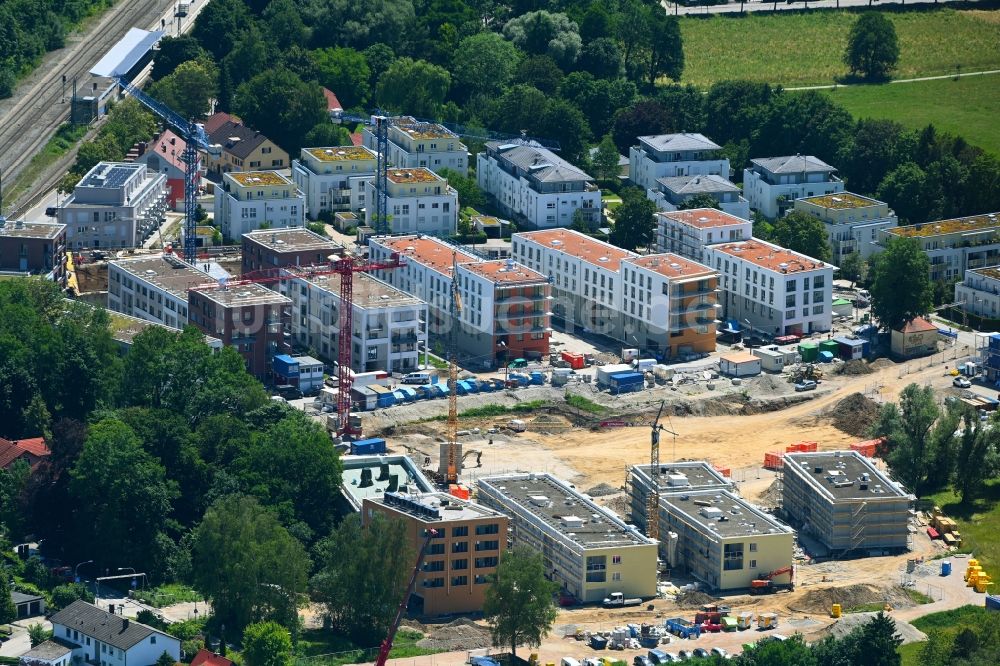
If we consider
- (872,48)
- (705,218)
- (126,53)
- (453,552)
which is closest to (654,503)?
(453,552)

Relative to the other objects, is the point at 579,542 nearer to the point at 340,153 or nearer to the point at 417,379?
the point at 417,379

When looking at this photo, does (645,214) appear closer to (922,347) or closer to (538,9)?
(922,347)

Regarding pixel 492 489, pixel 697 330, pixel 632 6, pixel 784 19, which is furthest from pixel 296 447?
pixel 784 19

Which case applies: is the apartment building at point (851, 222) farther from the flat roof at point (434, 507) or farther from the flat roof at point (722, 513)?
the flat roof at point (434, 507)

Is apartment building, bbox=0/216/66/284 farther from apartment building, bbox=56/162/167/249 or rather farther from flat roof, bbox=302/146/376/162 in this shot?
flat roof, bbox=302/146/376/162

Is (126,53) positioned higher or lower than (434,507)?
higher

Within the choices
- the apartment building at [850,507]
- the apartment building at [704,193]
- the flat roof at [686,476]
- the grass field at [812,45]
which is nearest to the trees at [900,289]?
the apartment building at [704,193]

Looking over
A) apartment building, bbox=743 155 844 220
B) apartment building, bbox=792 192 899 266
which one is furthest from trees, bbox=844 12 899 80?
apartment building, bbox=792 192 899 266
